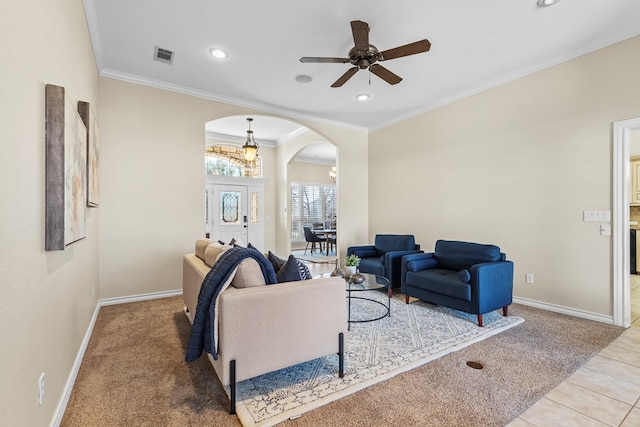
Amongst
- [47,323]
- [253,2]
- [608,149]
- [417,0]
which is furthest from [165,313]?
[608,149]

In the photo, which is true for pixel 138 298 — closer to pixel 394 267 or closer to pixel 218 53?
pixel 218 53

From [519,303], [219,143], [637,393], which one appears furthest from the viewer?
[219,143]

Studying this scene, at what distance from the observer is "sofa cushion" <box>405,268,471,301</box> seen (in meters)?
3.13

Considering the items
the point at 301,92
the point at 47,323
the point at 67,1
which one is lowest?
the point at 47,323

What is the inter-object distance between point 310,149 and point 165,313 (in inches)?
241

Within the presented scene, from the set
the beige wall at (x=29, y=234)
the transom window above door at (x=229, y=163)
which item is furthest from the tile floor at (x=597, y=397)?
the transom window above door at (x=229, y=163)

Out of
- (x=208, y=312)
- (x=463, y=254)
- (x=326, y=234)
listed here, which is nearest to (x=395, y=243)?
(x=463, y=254)

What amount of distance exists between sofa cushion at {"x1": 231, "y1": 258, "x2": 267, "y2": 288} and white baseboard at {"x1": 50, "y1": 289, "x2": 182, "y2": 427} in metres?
1.18

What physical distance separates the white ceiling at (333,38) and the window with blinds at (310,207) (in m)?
5.48

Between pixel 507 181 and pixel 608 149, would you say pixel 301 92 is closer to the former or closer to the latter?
pixel 507 181

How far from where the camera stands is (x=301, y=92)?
4.54 meters

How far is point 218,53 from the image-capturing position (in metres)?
3.46

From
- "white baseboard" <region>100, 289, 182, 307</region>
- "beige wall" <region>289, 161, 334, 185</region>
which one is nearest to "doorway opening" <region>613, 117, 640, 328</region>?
"white baseboard" <region>100, 289, 182, 307</region>

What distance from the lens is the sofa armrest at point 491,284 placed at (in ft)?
9.95
